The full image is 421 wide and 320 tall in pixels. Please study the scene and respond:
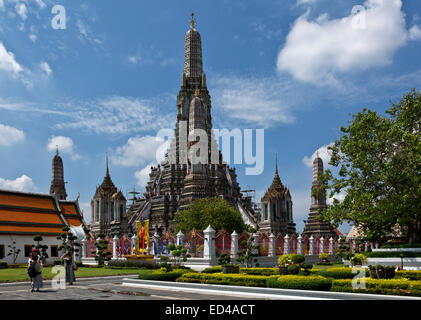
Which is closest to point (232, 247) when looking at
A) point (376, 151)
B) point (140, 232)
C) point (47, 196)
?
Result: point (140, 232)

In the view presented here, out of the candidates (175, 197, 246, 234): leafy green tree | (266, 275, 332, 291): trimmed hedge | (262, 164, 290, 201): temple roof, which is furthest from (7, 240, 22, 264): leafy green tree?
(262, 164, 290, 201): temple roof

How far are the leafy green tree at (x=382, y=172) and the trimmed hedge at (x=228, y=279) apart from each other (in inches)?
446

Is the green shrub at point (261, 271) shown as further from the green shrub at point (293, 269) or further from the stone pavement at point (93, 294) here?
the stone pavement at point (93, 294)

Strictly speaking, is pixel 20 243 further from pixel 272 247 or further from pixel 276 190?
pixel 276 190

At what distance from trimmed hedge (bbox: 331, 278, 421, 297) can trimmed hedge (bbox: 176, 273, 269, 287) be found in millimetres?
2915

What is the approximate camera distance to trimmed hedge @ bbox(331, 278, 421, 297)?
576 inches

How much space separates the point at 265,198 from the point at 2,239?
42.5 m

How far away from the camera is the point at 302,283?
631 inches

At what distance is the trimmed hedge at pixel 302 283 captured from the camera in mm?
15852

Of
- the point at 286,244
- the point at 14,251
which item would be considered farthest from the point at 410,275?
the point at 14,251

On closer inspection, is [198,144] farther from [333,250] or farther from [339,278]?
[339,278]

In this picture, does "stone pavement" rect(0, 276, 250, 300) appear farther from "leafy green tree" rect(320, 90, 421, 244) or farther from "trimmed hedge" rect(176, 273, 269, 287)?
"leafy green tree" rect(320, 90, 421, 244)

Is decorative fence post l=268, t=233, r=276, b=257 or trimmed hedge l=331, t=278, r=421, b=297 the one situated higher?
trimmed hedge l=331, t=278, r=421, b=297

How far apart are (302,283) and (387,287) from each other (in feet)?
9.24
